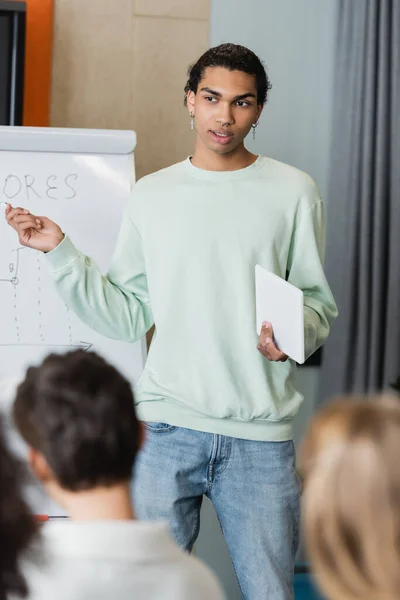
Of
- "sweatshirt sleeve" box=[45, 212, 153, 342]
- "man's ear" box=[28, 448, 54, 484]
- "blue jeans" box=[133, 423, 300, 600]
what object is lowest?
"blue jeans" box=[133, 423, 300, 600]

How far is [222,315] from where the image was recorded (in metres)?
1.85

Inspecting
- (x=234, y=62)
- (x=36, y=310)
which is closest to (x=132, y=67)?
(x=36, y=310)

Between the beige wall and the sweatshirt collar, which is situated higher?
the beige wall

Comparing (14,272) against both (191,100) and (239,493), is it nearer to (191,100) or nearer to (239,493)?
(191,100)

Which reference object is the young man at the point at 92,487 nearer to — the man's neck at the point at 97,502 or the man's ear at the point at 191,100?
the man's neck at the point at 97,502

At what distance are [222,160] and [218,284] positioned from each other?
0.89ft

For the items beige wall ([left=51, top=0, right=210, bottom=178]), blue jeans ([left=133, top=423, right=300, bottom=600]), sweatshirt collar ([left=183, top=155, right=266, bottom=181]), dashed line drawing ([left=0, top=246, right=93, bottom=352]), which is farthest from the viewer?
beige wall ([left=51, top=0, right=210, bottom=178])

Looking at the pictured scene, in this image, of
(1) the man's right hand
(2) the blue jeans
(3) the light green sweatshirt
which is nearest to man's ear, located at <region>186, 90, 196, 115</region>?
(3) the light green sweatshirt

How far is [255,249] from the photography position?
1.86 meters

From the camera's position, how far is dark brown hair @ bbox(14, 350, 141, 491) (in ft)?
3.44

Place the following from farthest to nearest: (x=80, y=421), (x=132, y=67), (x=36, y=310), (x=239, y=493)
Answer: (x=132, y=67)
(x=36, y=310)
(x=239, y=493)
(x=80, y=421)

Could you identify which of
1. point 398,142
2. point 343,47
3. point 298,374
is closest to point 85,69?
point 343,47

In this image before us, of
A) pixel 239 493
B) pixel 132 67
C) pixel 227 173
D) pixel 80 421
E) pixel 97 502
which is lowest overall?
pixel 239 493

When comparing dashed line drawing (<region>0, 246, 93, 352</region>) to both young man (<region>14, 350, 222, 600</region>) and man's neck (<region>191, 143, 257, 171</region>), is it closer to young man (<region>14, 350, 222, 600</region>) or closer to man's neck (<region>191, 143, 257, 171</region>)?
man's neck (<region>191, 143, 257, 171</region>)
